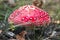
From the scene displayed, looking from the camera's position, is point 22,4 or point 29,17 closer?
point 29,17

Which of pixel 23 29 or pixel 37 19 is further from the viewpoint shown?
pixel 23 29

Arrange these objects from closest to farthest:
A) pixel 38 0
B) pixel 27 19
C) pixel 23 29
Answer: pixel 27 19 < pixel 23 29 < pixel 38 0

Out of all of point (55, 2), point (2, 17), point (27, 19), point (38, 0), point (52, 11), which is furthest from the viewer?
point (55, 2)

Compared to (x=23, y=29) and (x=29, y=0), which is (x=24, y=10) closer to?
(x=23, y=29)

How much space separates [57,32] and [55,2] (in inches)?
63.8

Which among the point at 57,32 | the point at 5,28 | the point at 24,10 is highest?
the point at 24,10

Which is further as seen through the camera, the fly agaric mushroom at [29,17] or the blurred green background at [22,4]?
the blurred green background at [22,4]

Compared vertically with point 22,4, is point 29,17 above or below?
below

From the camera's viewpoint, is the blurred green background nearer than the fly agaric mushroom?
No

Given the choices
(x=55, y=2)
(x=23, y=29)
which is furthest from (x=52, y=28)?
(x=55, y=2)

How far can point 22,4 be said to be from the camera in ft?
8.85

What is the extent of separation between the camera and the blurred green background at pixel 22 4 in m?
2.63

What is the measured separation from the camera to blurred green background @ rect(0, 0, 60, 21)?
263cm

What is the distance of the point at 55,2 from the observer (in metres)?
3.97
